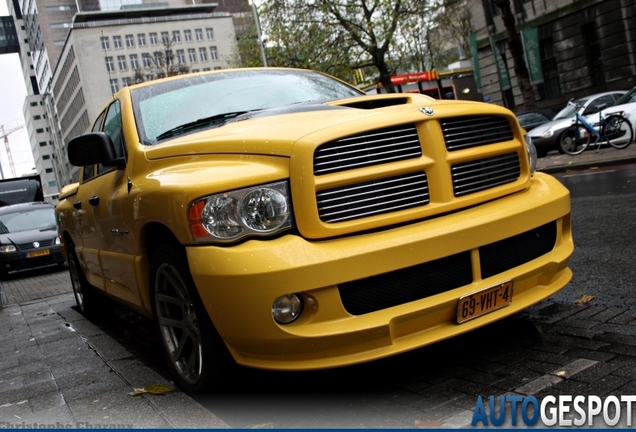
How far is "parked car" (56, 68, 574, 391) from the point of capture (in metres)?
3.02

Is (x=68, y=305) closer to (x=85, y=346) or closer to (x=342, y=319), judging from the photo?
(x=85, y=346)

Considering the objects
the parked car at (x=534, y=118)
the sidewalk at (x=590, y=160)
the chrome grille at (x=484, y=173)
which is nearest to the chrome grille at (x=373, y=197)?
the chrome grille at (x=484, y=173)

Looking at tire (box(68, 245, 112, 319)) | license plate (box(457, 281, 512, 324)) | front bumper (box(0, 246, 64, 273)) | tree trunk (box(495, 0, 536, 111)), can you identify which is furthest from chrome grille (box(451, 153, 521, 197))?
tree trunk (box(495, 0, 536, 111))

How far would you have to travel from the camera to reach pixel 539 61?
1206 inches

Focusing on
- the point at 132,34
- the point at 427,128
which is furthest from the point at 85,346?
the point at 132,34

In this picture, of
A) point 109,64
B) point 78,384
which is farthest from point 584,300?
point 109,64

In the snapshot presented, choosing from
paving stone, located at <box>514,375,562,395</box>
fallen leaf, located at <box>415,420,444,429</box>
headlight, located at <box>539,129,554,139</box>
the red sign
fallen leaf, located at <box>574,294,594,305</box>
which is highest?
the red sign

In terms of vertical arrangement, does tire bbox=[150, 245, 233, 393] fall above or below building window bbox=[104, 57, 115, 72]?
below

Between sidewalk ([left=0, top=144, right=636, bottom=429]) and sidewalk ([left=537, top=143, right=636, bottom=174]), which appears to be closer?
sidewalk ([left=0, top=144, right=636, bottom=429])

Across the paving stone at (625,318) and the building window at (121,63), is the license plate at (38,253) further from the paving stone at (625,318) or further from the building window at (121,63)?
the building window at (121,63)

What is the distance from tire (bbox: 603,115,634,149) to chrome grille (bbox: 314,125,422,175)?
12.8m

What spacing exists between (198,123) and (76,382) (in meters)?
1.73

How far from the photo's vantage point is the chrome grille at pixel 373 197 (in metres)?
3.15

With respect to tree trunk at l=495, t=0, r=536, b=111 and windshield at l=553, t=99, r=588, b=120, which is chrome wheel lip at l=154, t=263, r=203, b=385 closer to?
windshield at l=553, t=99, r=588, b=120
